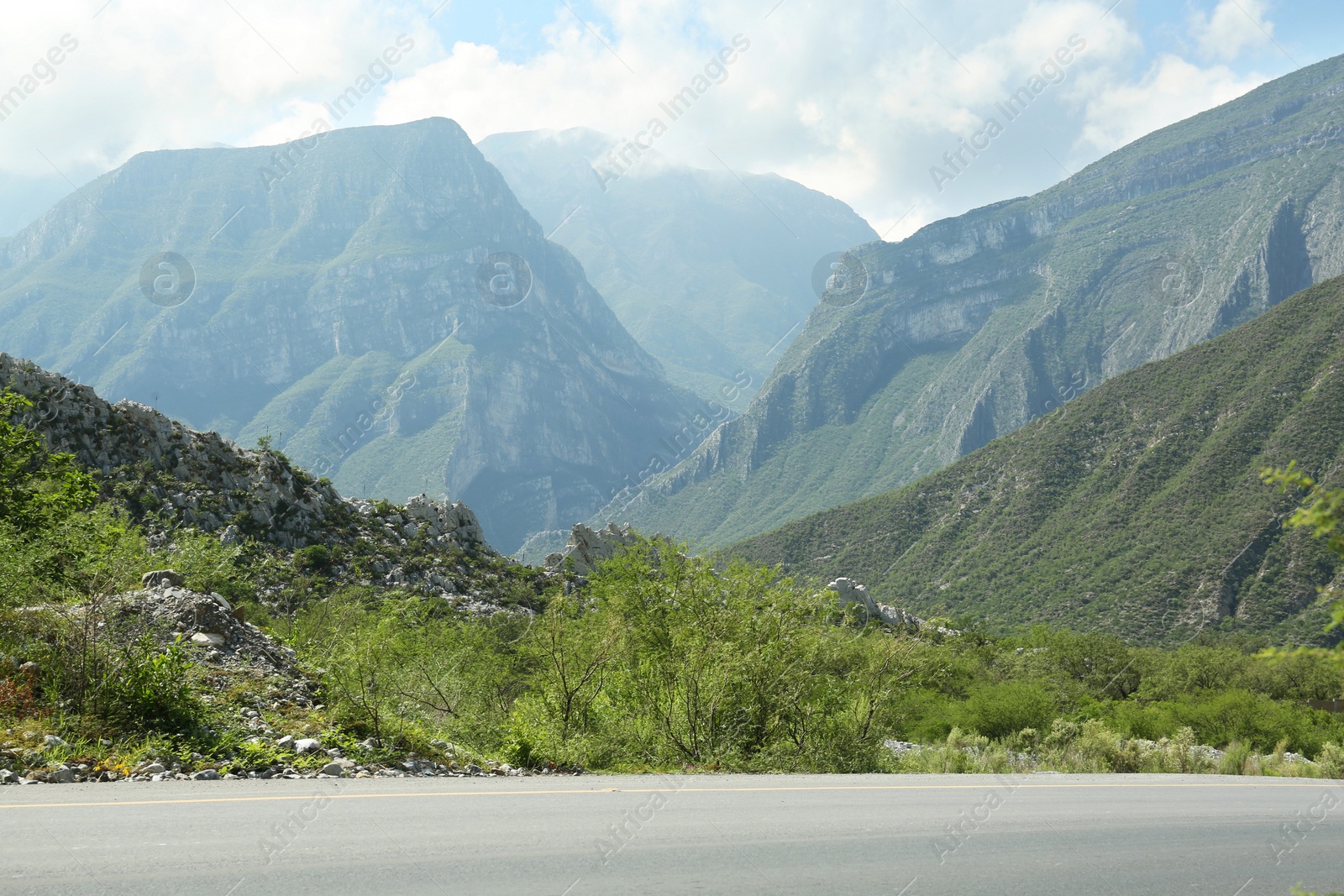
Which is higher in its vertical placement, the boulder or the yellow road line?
the boulder

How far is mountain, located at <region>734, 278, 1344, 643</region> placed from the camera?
70.6 m

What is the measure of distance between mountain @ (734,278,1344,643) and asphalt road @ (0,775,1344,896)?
60025 mm

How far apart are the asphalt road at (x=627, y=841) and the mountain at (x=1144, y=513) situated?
197ft

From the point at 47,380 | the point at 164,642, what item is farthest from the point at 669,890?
the point at 47,380

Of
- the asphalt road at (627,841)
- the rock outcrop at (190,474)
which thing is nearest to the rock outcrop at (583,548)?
the rock outcrop at (190,474)

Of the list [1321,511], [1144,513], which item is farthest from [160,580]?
[1144,513]

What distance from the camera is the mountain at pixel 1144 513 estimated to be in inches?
2781

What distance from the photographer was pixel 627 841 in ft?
21.7

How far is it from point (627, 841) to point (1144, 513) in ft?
303

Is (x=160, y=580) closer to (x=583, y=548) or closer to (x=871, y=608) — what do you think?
(x=583, y=548)

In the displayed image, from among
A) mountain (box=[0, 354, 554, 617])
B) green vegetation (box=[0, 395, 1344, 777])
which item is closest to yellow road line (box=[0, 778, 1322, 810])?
green vegetation (box=[0, 395, 1344, 777])

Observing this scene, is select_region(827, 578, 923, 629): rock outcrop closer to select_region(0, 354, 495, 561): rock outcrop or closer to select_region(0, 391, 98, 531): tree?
select_region(0, 354, 495, 561): rock outcrop

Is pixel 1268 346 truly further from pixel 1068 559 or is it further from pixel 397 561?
pixel 397 561

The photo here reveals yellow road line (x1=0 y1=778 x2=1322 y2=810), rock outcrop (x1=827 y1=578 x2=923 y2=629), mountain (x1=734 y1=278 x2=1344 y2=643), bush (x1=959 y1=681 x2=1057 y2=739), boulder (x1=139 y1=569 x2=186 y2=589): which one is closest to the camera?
yellow road line (x1=0 y1=778 x2=1322 y2=810)
